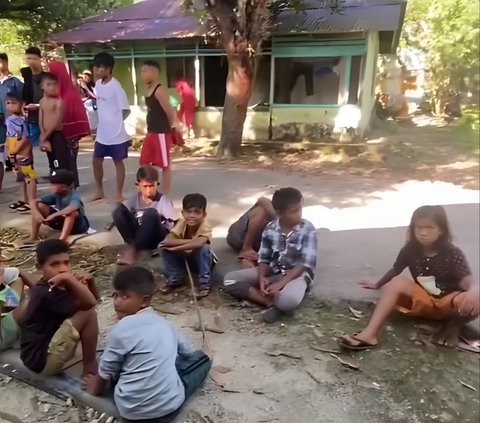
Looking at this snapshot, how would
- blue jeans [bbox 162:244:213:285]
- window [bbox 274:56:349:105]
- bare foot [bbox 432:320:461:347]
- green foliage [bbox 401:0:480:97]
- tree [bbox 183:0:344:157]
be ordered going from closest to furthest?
green foliage [bbox 401:0:480:97] → bare foot [bbox 432:320:461:347] → blue jeans [bbox 162:244:213:285] → tree [bbox 183:0:344:157] → window [bbox 274:56:349:105]

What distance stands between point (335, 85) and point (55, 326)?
7.22 m

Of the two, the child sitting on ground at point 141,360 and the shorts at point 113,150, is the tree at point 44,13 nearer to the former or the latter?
the shorts at point 113,150

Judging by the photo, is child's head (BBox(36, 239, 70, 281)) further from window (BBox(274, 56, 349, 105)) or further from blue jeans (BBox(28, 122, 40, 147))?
window (BBox(274, 56, 349, 105))

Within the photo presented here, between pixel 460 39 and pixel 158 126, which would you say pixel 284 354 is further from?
pixel 158 126

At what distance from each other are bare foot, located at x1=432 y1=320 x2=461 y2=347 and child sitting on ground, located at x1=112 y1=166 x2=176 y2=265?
1.52 metres

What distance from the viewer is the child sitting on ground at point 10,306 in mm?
2049

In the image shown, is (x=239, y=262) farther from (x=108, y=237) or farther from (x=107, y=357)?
(x=107, y=357)

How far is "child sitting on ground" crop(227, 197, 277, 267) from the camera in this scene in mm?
2709

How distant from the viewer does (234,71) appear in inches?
259

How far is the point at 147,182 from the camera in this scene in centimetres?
279

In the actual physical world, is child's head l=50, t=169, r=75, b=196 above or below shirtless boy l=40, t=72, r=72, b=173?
below

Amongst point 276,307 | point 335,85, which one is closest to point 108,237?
point 276,307

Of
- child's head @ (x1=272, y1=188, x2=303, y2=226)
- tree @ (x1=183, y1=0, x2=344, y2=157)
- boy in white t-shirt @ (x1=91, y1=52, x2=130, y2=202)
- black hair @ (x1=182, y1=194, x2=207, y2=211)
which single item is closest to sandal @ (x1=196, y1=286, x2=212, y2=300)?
black hair @ (x1=182, y1=194, x2=207, y2=211)

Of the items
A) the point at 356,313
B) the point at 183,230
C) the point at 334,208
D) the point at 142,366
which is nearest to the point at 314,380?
the point at 356,313
